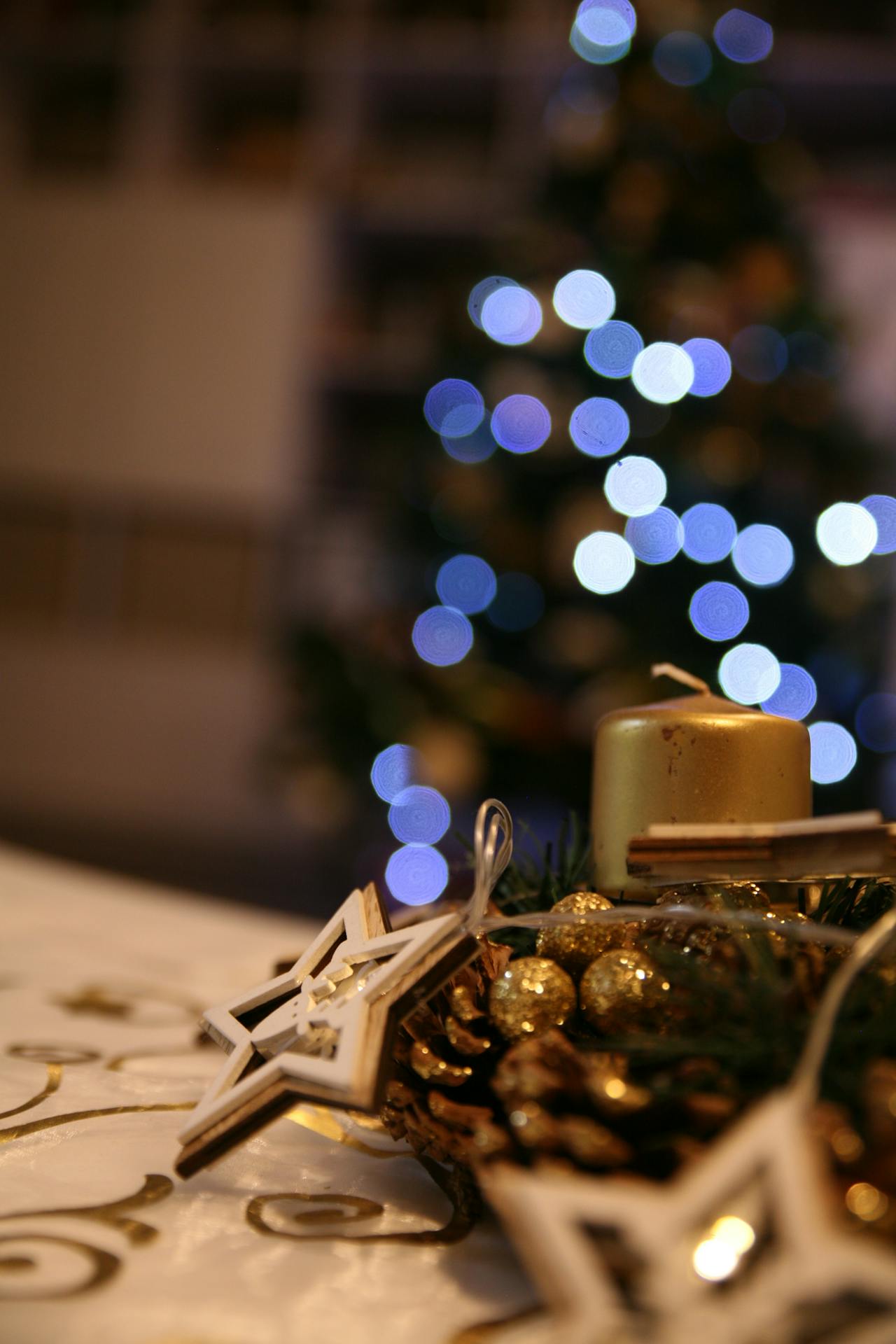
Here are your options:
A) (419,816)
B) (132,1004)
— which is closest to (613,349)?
(419,816)

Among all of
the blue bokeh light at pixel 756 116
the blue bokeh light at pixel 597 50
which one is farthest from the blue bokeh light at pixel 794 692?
the blue bokeh light at pixel 597 50

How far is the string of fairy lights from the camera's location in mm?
1792

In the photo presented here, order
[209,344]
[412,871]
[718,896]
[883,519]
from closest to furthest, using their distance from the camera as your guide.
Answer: [718,896] → [883,519] → [412,871] → [209,344]

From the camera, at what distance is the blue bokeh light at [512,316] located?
1.88 metres

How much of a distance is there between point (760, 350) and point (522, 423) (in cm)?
45

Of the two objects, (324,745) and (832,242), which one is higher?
(832,242)

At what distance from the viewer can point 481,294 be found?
1831 millimetres

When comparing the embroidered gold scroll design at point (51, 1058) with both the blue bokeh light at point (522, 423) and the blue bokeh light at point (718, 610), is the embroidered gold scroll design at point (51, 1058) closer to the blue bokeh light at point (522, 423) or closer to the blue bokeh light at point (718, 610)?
the blue bokeh light at point (718, 610)

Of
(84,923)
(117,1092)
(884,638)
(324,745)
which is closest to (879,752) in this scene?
(884,638)

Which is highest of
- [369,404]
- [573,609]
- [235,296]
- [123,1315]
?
[235,296]

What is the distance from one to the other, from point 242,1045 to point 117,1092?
0.35 feet

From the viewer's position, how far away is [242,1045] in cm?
32

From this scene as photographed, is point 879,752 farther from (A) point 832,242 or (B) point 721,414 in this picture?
(A) point 832,242

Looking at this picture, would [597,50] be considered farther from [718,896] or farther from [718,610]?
[718,896]
